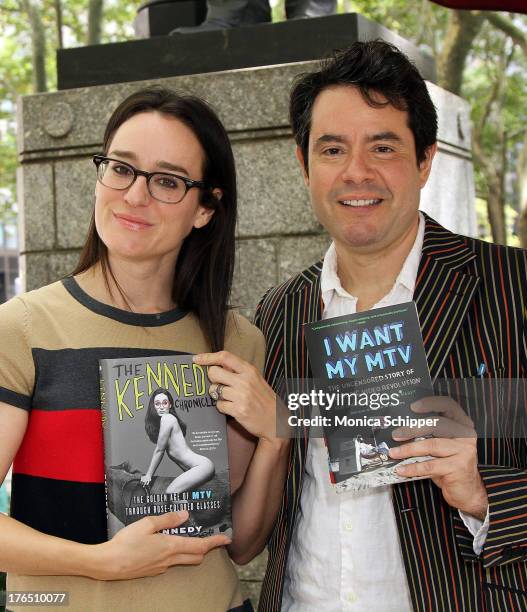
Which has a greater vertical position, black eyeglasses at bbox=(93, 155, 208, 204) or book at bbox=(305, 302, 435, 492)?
black eyeglasses at bbox=(93, 155, 208, 204)

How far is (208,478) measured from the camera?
2.41m

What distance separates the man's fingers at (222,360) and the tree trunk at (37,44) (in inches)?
442

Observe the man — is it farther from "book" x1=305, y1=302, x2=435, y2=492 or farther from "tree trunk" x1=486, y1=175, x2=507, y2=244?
"tree trunk" x1=486, y1=175, x2=507, y2=244

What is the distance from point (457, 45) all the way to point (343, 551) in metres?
11.0

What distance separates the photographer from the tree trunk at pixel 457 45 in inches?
484

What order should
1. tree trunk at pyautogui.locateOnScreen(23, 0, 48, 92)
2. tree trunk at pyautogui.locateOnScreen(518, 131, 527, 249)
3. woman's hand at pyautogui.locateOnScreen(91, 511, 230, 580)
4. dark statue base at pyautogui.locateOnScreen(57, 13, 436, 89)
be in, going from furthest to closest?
tree trunk at pyautogui.locateOnScreen(23, 0, 48, 92) → tree trunk at pyautogui.locateOnScreen(518, 131, 527, 249) → dark statue base at pyautogui.locateOnScreen(57, 13, 436, 89) → woman's hand at pyautogui.locateOnScreen(91, 511, 230, 580)

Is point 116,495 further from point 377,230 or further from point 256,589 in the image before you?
point 256,589

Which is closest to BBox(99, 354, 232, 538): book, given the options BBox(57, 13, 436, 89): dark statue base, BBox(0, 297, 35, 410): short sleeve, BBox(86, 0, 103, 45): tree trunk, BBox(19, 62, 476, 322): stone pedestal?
BBox(0, 297, 35, 410): short sleeve

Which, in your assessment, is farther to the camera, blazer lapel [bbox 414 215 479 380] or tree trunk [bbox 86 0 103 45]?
tree trunk [bbox 86 0 103 45]

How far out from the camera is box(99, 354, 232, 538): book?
231cm

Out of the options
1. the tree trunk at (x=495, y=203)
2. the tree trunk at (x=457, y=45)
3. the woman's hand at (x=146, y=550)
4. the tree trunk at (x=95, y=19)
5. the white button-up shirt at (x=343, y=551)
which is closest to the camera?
the woman's hand at (x=146, y=550)

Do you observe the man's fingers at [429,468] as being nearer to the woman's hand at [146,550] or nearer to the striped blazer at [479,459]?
the striped blazer at [479,459]

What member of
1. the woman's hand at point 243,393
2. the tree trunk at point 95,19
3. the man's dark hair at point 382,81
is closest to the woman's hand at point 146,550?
the woman's hand at point 243,393

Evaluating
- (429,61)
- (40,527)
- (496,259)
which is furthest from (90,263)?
(429,61)
